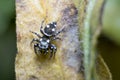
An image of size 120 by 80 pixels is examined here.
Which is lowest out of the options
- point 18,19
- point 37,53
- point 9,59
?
point 9,59

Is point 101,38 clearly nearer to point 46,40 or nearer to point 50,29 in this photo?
point 46,40

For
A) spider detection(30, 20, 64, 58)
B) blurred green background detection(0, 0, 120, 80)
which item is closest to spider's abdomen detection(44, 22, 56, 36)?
spider detection(30, 20, 64, 58)

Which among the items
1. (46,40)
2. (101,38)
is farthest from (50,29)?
(101,38)

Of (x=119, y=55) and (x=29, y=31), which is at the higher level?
(x=29, y=31)

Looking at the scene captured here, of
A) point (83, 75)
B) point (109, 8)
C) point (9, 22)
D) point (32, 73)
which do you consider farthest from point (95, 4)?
point (9, 22)

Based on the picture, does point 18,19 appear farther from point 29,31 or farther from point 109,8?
point 109,8

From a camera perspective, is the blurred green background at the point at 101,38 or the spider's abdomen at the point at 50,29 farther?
the blurred green background at the point at 101,38


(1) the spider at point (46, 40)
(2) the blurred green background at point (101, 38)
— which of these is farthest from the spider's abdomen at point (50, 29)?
(2) the blurred green background at point (101, 38)

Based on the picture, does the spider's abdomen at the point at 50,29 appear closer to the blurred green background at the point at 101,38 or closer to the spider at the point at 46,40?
the spider at the point at 46,40
